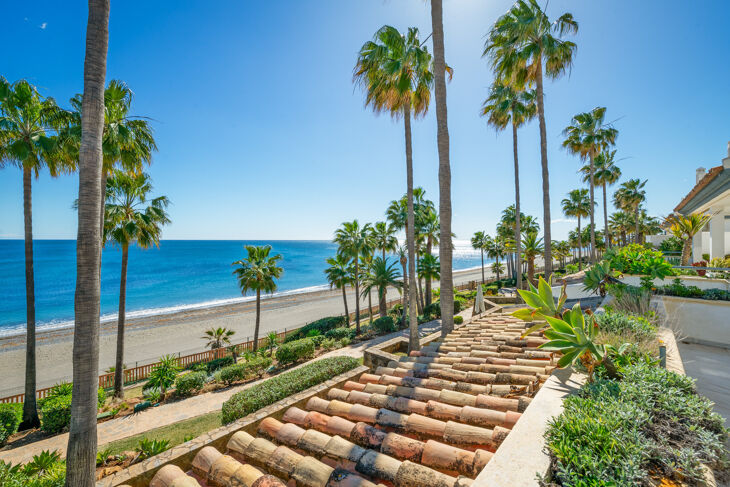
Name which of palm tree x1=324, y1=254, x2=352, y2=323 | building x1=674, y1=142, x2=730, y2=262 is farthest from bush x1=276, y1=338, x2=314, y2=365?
building x1=674, y1=142, x2=730, y2=262

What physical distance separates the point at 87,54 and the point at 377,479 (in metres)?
6.41

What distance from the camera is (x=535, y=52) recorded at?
1327 centimetres

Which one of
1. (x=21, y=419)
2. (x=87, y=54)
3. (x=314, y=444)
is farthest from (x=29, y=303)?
(x=314, y=444)

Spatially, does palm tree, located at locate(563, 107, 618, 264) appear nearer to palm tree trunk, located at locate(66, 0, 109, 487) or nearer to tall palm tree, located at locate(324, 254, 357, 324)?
tall palm tree, located at locate(324, 254, 357, 324)

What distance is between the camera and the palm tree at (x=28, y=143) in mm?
10797

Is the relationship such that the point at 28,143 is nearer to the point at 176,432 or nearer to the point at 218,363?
the point at 176,432

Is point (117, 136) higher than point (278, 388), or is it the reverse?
point (117, 136)

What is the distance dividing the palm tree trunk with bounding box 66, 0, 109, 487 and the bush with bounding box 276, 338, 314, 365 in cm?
1230

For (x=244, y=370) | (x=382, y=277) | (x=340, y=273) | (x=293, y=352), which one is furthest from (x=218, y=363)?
(x=382, y=277)

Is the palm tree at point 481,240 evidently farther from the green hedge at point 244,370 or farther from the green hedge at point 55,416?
the green hedge at point 55,416

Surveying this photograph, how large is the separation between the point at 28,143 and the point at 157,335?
79.0 ft

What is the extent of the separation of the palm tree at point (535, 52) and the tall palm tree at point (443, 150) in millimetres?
5710

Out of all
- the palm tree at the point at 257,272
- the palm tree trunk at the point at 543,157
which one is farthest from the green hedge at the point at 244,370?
the palm tree trunk at the point at 543,157

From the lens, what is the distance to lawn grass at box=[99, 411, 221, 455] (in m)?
8.54
